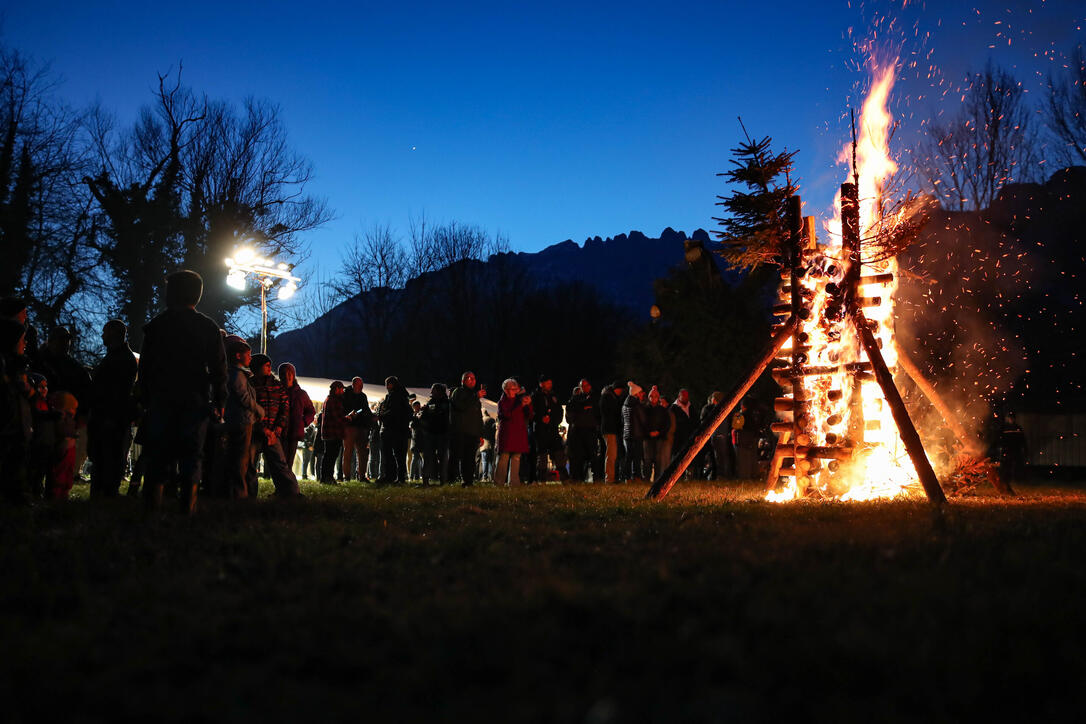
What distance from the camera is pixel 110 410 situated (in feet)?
32.8

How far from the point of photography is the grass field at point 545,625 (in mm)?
2701

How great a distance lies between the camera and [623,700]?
2689 millimetres

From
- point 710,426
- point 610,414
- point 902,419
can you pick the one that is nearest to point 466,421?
point 610,414

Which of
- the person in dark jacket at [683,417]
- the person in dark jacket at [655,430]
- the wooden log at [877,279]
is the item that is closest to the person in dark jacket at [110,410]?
the wooden log at [877,279]

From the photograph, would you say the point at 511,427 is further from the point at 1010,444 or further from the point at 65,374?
the point at 1010,444

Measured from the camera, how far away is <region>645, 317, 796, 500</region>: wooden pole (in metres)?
10.5

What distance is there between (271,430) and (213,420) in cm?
282

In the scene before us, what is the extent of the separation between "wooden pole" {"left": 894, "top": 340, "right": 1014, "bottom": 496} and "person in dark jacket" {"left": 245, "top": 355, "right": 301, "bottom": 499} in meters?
8.30

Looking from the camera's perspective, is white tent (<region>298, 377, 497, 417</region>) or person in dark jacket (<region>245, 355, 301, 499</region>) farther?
white tent (<region>298, 377, 497, 417</region>)

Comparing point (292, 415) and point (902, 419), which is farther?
point (292, 415)

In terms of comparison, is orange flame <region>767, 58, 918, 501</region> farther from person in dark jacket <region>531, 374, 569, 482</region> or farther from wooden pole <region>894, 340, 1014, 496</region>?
person in dark jacket <region>531, 374, 569, 482</region>

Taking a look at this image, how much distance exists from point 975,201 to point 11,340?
28.1 m

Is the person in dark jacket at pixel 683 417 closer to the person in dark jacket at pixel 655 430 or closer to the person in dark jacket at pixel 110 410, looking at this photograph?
the person in dark jacket at pixel 655 430

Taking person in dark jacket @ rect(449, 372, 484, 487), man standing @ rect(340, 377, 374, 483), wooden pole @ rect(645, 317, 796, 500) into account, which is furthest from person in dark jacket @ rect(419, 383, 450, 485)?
wooden pole @ rect(645, 317, 796, 500)
